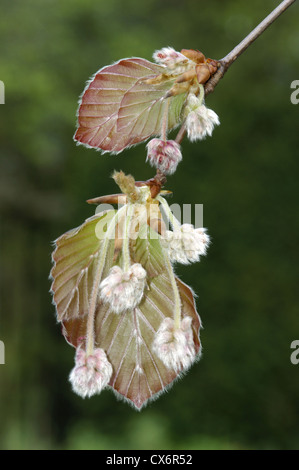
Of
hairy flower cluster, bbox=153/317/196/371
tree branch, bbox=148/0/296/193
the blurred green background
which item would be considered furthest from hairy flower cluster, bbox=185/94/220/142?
the blurred green background

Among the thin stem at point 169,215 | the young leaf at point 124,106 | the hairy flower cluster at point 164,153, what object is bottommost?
the thin stem at point 169,215

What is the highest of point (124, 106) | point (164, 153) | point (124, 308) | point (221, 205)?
point (221, 205)

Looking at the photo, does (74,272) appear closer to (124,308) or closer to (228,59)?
(124,308)

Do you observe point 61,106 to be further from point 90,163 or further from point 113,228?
point 113,228

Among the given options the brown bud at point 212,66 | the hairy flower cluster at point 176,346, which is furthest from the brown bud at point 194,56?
the hairy flower cluster at point 176,346

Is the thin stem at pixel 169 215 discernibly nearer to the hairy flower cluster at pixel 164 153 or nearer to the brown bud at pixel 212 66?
the hairy flower cluster at pixel 164 153

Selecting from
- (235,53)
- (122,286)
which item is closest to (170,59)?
(235,53)
